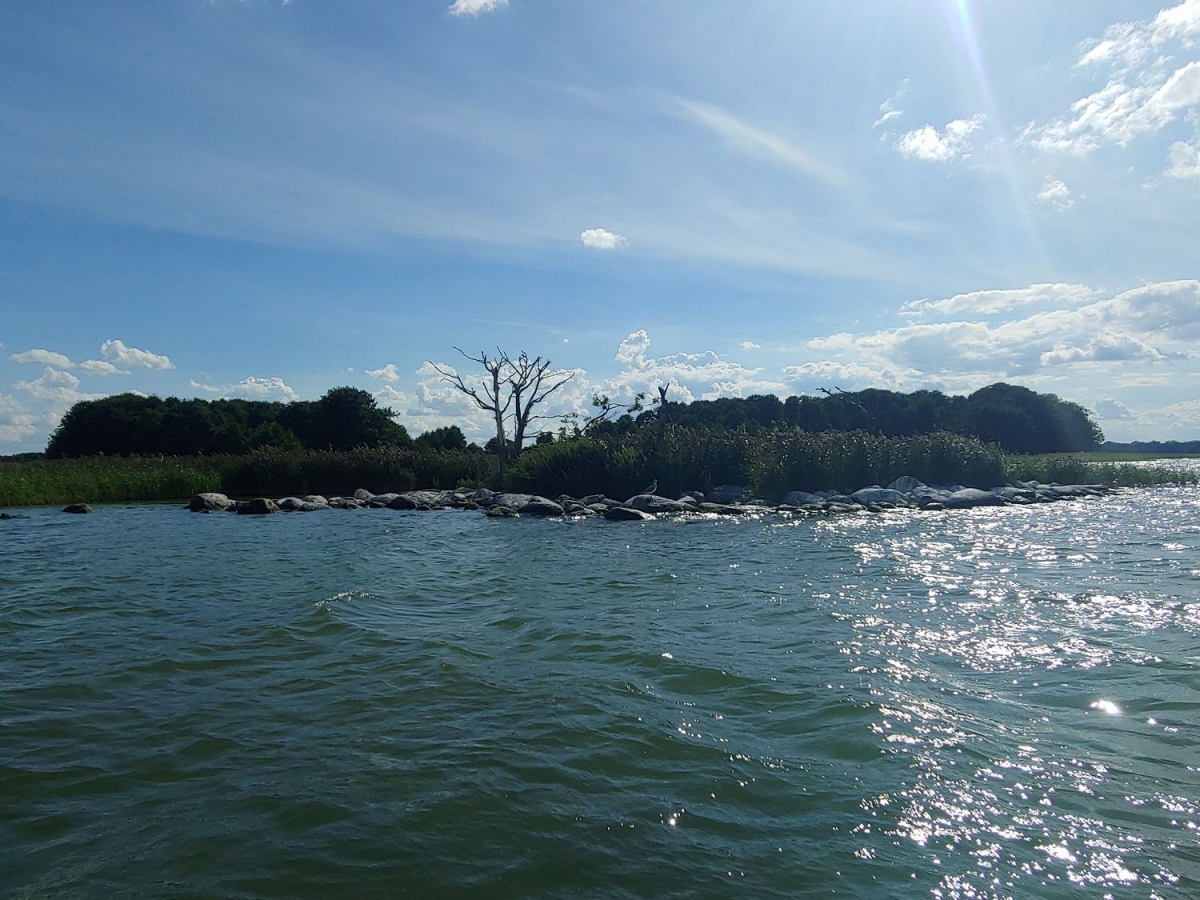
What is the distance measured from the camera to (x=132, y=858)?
3592mm


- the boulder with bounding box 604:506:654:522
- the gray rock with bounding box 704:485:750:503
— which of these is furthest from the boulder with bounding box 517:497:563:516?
the gray rock with bounding box 704:485:750:503

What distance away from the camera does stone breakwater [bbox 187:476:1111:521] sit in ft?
73.6

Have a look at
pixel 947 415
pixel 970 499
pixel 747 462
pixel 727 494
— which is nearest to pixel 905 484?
pixel 970 499

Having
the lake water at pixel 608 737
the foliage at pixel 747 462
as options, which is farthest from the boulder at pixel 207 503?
the lake water at pixel 608 737

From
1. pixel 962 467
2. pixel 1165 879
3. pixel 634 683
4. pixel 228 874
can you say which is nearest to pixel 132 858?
pixel 228 874

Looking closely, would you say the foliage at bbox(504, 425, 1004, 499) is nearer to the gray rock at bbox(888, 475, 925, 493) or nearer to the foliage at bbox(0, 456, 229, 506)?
the gray rock at bbox(888, 475, 925, 493)

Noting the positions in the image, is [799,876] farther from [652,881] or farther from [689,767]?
[689,767]

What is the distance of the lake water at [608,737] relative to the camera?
3557 mm

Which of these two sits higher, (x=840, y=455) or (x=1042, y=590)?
(x=840, y=455)

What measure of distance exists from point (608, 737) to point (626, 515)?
16.2m

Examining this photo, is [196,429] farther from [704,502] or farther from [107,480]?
[704,502]

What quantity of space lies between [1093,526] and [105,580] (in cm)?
1964

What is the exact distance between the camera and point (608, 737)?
202 inches

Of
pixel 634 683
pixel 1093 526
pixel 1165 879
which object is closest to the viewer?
pixel 1165 879
